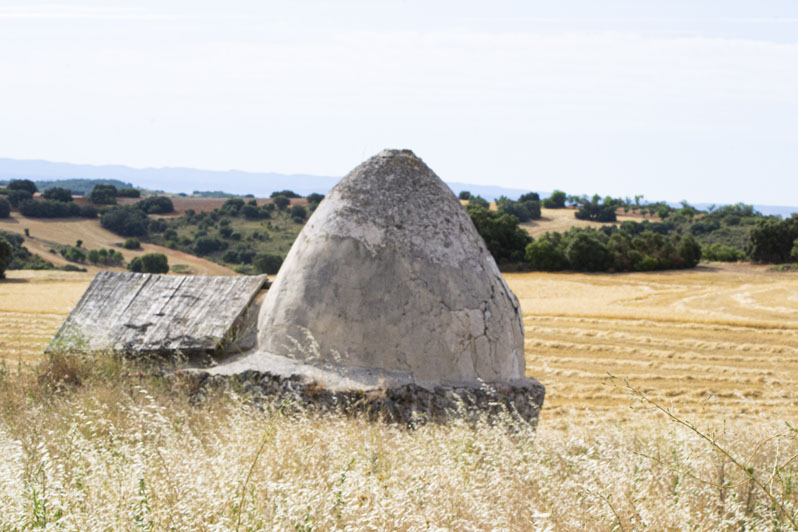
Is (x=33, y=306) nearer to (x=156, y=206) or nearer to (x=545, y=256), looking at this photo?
(x=545, y=256)

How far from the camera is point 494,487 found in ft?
14.0

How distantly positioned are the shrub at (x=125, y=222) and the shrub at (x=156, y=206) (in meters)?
3.60

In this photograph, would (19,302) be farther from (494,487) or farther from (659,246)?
(659,246)

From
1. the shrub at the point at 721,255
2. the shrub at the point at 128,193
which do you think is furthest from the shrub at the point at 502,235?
the shrub at the point at 128,193

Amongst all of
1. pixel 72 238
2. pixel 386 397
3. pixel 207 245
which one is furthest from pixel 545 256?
pixel 72 238

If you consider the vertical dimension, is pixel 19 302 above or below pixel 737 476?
below

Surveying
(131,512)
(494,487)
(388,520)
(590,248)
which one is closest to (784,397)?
(494,487)

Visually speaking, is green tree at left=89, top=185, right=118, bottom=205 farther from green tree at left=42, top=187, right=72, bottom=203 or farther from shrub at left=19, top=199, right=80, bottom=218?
shrub at left=19, top=199, right=80, bottom=218

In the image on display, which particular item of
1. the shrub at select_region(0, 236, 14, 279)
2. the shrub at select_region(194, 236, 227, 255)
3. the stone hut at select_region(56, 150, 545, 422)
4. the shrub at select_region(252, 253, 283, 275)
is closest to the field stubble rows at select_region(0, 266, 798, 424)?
the stone hut at select_region(56, 150, 545, 422)

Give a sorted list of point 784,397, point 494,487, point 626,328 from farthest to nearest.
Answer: point 626,328 < point 784,397 < point 494,487

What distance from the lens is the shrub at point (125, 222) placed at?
5486 centimetres

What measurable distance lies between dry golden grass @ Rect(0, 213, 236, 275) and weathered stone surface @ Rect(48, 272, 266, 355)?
36053 mm

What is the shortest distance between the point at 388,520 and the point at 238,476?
81 cm

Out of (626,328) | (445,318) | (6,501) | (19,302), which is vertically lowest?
(19,302)
